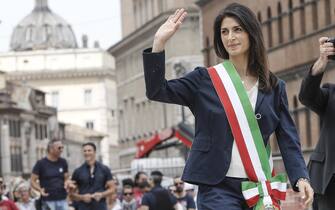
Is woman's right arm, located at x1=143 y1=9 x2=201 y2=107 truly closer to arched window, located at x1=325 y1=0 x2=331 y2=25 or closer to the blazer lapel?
the blazer lapel

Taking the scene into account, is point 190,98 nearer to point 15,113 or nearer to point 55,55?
point 15,113

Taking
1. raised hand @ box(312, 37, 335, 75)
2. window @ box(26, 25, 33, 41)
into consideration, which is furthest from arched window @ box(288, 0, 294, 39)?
window @ box(26, 25, 33, 41)

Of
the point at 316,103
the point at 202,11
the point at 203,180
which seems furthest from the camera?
the point at 202,11

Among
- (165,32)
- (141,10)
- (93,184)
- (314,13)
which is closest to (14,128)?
(141,10)

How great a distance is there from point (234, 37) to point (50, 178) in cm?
1389

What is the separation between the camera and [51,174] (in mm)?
22969

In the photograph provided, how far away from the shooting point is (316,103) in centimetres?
1145

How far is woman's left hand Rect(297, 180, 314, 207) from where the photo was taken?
913 centimetres

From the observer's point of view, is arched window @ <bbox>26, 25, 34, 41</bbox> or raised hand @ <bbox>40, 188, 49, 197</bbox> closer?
raised hand @ <bbox>40, 188, 49, 197</bbox>

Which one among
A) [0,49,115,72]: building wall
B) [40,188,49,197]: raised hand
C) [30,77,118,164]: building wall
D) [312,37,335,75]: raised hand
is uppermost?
[0,49,115,72]: building wall

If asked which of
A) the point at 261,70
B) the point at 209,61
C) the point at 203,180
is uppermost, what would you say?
the point at 209,61

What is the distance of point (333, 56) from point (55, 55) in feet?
558

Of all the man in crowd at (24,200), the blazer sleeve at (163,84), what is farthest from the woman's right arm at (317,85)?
the man in crowd at (24,200)

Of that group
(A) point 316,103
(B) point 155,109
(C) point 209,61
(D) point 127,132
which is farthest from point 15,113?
(A) point 316,103
